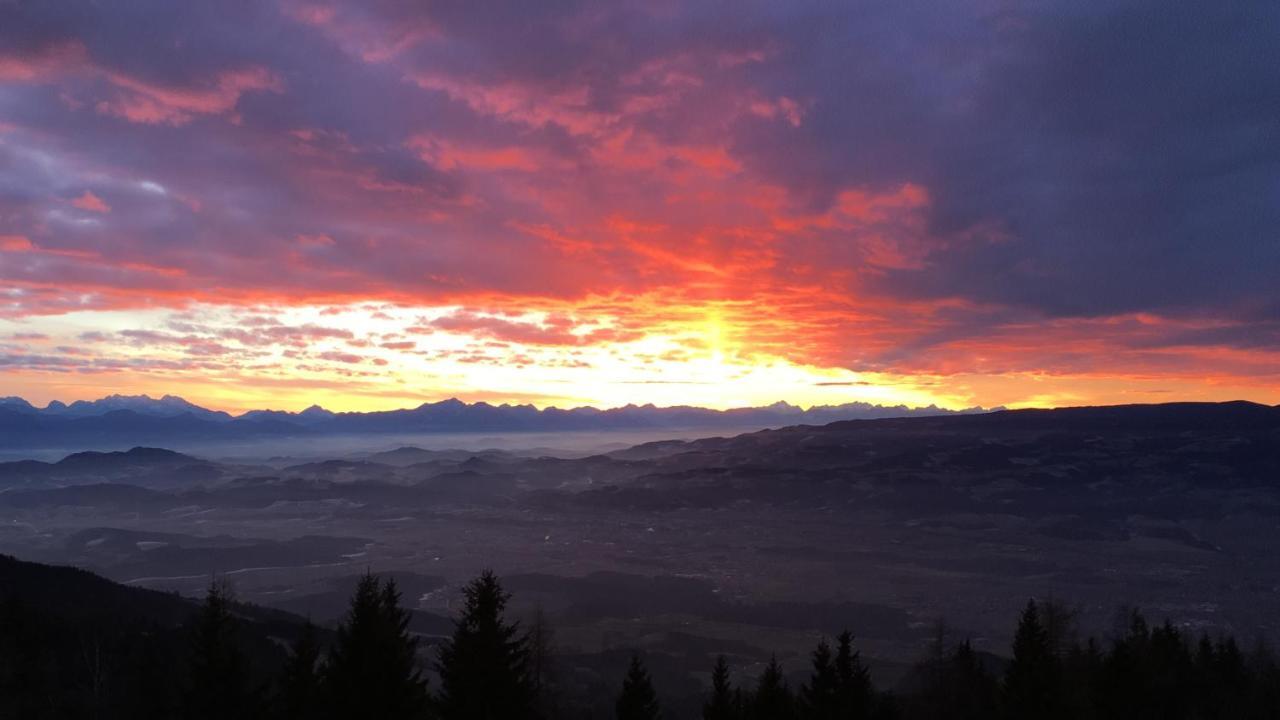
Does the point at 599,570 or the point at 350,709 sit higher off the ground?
the point at 350,709

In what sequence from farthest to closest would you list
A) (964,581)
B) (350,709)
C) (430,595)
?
(964,581), (430,595), (350,709)

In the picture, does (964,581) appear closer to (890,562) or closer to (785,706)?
(890,562)

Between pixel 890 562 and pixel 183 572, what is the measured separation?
17814cm

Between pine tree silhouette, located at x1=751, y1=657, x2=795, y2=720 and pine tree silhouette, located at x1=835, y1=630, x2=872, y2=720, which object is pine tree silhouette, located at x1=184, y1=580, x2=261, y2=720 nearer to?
pine tree silhouette, located at x1=751, y1=657, x2=795, y2=720

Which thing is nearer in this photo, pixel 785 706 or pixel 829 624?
pixel 785 706

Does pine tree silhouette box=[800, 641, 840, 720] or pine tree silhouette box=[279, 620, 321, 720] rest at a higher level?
pine tree silhouette box=[279, 620, 321, 720]

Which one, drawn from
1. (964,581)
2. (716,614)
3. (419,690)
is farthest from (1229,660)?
(964,581)

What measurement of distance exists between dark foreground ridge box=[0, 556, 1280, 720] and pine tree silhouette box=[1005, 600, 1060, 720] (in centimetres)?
7

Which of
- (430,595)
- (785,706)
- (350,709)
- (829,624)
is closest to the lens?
(350,709)

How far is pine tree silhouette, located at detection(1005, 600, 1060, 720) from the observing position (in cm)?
3297

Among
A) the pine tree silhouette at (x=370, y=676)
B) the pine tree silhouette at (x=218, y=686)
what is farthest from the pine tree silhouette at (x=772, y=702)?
the pine tree silhouette at (x=218, y=686)

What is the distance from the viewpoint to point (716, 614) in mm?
133375

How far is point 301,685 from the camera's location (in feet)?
83.8

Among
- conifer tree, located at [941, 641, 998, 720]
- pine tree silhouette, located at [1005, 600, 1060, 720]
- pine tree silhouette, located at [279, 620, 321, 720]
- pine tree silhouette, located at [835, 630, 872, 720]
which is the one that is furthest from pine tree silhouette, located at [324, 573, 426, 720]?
conifer tree, located at [941, 641, 998, 720]
